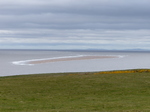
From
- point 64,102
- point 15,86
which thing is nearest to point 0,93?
point 15,86

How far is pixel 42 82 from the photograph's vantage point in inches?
Answer: 1657

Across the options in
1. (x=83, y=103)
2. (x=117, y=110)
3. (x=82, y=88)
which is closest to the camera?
(x=117, y=110)

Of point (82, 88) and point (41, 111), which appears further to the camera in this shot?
point (82, 88)

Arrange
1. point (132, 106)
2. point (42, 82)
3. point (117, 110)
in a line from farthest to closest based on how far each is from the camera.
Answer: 1. point (42, 82)
2. point (132, 106)
3. point (117, 110)

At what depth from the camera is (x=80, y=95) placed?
1289 inches

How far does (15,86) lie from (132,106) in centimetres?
1724

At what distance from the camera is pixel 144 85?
38.4 meters

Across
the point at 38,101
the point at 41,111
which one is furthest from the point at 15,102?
the point at 41,111

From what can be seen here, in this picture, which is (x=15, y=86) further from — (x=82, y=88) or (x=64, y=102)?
(x=64, y=102)

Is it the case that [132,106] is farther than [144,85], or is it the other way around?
[144,85]

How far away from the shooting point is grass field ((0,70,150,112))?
2502 cm

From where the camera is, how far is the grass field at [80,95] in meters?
25.0

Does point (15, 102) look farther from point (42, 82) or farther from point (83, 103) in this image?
point (42, 82)

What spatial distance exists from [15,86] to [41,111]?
16.0 metres
